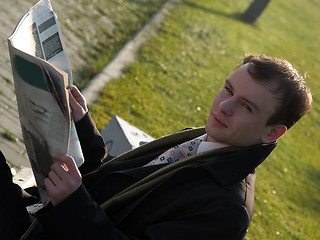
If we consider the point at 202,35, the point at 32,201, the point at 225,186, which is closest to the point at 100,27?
the point at 202,35

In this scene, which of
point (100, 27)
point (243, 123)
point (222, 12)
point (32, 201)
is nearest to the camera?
point (243, 123)

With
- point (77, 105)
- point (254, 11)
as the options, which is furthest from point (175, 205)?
point (254, 11)

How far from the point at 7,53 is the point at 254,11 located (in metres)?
11.4

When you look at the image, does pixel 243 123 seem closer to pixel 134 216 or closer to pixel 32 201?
pixel 134 216

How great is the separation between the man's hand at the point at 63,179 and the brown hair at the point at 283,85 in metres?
0.94

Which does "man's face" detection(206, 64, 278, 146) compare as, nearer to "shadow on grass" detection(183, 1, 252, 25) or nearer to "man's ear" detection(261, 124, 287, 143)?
"man's ear" detection(261, 124, 287, 143)

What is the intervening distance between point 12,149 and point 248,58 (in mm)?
2820

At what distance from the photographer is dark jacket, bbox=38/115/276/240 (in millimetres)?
2363

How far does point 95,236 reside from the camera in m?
2.40

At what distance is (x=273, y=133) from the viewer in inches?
103

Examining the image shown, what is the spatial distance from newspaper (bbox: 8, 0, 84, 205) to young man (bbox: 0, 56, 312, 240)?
12 cm

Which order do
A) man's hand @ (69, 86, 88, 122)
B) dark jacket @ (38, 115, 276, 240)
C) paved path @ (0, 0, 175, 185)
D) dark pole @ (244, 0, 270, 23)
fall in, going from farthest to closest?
dark pole @ (244, 0, 270, 23) → paved path @ (0, 0, 175, 185) → man's hand @ (69, 86, 88, 122) → dark jacket @ (38, 115, 276, 240)

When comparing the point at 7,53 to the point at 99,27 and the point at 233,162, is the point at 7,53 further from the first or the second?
the point at 233,162

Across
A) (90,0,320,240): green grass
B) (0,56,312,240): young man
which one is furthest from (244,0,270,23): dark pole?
(0,56,312,240): young man
